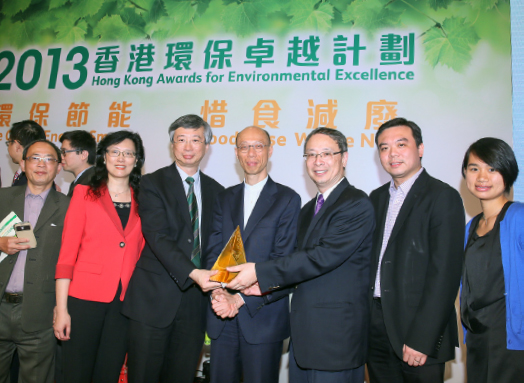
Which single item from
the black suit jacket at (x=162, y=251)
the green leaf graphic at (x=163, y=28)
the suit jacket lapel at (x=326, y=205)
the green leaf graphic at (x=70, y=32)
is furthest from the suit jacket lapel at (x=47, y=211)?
the green leaf graphic at (x=70, y=32)

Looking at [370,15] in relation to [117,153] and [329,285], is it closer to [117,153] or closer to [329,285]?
[117,153]

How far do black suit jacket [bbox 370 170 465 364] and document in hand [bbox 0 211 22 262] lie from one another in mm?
2144

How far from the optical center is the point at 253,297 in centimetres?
205

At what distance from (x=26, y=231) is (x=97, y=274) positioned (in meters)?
0.54

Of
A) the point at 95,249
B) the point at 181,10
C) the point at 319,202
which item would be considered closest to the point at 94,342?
the point at 95,249

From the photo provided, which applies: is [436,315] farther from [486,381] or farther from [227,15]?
[227,15]

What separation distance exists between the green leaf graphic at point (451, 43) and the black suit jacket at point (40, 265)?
11.1 feet

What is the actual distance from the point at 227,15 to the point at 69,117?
2115mm

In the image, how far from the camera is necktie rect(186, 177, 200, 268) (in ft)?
7.25

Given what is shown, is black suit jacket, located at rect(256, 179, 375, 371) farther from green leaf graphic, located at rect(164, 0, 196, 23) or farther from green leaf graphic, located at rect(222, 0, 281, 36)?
green leaf graphic, located at rect(164, 0, 196, 23)

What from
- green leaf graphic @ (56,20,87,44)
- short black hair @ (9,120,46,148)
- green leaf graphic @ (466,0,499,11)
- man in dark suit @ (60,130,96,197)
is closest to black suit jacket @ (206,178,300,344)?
man in dark suit @ (60,130,96,197)

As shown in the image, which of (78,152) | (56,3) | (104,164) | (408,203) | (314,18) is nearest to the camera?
(408,203)

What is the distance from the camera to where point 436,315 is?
1.76m

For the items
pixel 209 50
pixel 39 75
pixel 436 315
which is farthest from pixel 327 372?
pixel 39 75
